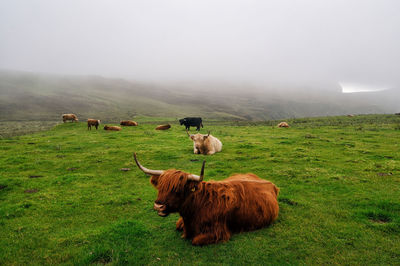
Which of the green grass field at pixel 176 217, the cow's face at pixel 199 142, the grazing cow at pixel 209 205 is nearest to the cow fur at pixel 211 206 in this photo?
the grazing cow at pixel 209 205

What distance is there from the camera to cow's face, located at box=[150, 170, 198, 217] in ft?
12.4

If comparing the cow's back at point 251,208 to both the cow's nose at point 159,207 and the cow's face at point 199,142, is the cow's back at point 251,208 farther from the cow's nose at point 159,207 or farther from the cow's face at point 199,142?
the cow's face at point 199,142

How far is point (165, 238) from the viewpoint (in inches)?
173

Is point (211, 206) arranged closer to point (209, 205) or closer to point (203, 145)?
point (209, 205)

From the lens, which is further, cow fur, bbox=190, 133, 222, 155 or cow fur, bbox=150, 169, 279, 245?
cow fur, bbox=190, 133, 222, 155

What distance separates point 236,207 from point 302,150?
9.78 m

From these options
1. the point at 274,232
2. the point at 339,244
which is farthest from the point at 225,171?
the point at 339,244

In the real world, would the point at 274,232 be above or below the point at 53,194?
above

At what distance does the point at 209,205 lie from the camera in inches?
172

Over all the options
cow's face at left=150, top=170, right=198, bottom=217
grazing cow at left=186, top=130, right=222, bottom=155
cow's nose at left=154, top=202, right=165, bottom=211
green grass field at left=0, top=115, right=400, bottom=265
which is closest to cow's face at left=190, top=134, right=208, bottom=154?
grazing cow at left=186, top=130, right=222, bottom=155

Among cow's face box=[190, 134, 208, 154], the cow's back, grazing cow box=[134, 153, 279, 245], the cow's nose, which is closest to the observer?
the cow's nose

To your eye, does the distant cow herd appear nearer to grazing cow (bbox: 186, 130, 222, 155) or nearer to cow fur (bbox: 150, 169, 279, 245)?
cow fur (bbox: 150, 169, 279, 245)

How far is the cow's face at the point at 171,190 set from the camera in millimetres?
3775

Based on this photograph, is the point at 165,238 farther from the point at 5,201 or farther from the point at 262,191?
the point at 5,201
